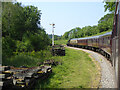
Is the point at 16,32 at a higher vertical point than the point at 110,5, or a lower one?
lower

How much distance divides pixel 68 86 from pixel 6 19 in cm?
1381

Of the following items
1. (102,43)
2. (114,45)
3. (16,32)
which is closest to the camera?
(114,45)

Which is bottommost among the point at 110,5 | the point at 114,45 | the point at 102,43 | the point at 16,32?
the point at 114,45

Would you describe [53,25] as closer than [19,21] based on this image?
→ No

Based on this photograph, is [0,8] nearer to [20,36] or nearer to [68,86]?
[20,36]

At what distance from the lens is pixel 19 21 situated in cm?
1839

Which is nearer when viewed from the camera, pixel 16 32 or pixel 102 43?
pixel 102 43

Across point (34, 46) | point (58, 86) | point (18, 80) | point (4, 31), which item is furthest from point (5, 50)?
point (58, 86)

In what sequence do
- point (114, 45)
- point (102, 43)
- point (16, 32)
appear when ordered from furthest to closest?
point (16, 32) → point (102, 43) → point (114, 45)

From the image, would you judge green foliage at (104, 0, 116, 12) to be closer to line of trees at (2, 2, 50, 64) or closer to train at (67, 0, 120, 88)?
train at (67, 0, 120, 88)

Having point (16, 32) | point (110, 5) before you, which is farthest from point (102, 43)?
point (16, 32)

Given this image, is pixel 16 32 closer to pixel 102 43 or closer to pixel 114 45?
pixel 102 43

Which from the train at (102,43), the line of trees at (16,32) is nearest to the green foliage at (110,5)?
the train at (102,43)

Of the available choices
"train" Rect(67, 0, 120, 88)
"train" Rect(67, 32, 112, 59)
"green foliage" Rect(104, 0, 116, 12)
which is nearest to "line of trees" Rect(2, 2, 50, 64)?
"train" Rect(67, 32, 112, 59)
